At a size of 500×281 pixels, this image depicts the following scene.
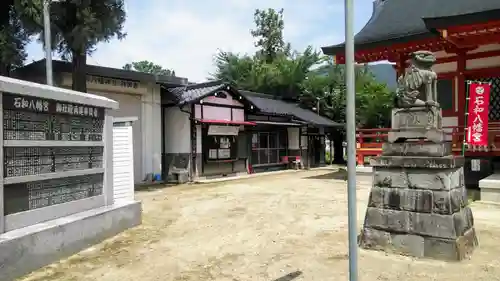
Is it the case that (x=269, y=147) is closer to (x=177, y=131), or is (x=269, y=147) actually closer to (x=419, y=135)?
(x=177, y=131)

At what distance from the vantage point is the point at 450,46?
41.9ft

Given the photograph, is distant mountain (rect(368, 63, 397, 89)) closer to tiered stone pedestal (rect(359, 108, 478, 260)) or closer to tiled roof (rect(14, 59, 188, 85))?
tiled roof (rect(14, 59, 188, 85))

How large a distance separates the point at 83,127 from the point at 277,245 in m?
3.73

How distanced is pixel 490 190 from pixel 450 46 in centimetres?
514

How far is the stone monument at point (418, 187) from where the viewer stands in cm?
556

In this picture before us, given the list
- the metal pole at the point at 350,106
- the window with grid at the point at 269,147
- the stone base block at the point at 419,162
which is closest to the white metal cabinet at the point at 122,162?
the stone base block at the point at 419,162

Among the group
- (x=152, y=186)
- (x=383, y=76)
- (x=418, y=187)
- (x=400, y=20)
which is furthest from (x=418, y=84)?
(x=383, y=76)

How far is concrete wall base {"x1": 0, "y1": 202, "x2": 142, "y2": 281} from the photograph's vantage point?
481cm

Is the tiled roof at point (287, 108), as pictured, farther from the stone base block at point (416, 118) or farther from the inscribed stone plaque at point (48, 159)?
the inscribed stone plaque at point (48, 159)

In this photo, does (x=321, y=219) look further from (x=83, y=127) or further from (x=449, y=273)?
(x=83, y=127)

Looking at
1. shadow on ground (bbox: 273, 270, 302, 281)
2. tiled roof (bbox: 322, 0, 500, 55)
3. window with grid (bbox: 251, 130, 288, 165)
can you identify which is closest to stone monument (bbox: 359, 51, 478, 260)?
shadow on ground (bbox: 273, 270, 302, 281)

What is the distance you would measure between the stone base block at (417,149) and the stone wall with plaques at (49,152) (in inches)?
192

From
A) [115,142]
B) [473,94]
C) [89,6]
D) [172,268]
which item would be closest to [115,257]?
[172,268]

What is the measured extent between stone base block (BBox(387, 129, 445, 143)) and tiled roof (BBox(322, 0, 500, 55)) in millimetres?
7074
